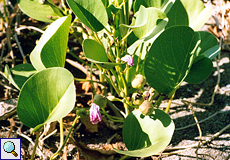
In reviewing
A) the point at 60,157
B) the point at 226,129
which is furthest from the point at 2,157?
the point at 226,129

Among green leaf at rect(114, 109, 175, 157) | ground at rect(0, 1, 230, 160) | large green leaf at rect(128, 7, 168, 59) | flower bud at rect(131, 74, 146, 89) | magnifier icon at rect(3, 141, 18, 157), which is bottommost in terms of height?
magnifier icon at rect(3, 141, 18, 157)

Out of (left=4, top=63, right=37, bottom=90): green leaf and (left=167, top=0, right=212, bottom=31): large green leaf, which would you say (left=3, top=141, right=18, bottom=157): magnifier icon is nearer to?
(left=4, top=63, right=37, bottom=90): green leaf

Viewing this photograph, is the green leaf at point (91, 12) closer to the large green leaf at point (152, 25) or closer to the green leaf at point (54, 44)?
the green leaf at point (54, 44)

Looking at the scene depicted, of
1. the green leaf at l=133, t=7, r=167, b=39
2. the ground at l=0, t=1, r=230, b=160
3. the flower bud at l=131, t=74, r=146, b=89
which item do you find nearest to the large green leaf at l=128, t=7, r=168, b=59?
the green leaf at l=133, t=7, r=167, b=39

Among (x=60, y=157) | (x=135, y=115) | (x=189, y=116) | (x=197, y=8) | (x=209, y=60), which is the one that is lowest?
(x=60, y=157)

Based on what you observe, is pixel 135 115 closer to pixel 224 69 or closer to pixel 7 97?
pixel 7 97

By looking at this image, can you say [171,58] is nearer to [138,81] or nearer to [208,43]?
[138,81]
